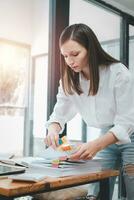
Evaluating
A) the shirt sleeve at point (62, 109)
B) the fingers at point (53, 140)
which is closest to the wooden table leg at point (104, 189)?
the fingers at point (53, 140)

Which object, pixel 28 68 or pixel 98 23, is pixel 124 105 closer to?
pixel 28 68

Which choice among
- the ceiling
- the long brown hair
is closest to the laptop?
the long brown hair

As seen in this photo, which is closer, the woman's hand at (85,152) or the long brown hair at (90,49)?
the woman's hand at (85,152)

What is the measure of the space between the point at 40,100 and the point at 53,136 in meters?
1.07

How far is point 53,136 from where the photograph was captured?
1199 mm

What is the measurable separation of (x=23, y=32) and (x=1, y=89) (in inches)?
16.9

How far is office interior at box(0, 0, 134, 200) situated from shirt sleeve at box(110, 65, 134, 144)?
93 cm

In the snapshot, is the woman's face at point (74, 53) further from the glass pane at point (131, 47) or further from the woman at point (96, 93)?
the glass pane at point (131, 47)

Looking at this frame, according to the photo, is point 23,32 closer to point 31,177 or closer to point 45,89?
point 45,89

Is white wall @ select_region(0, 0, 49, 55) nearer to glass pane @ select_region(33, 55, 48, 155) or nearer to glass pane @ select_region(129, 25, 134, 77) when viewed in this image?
glass pane @ select_region(33, 55, 48, 155)

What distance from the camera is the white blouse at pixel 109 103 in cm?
118

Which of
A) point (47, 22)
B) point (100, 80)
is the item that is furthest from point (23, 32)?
point (100, 80)

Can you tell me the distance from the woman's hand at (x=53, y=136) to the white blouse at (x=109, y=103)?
43mm

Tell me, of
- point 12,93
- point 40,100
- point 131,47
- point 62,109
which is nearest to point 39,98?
point 40,100
